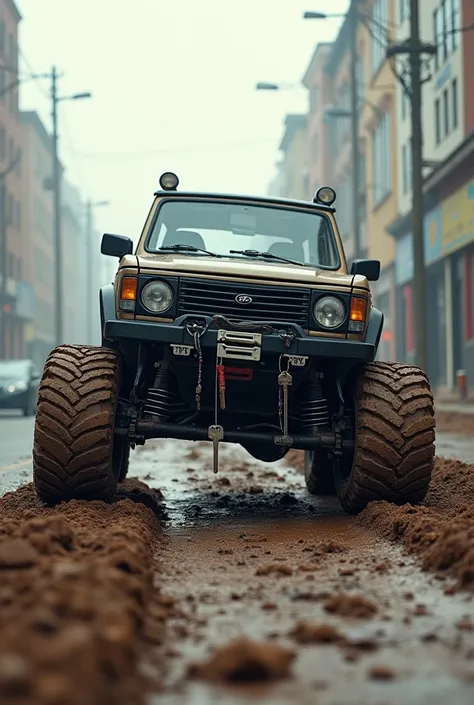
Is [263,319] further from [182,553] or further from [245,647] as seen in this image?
[245,647]

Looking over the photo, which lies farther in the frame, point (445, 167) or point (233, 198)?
point (445, 167)

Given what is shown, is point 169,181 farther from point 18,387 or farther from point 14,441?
point 18,387

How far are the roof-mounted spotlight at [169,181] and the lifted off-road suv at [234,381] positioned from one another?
1.09 m

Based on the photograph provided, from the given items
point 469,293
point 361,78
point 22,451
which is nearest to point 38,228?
point 361,78

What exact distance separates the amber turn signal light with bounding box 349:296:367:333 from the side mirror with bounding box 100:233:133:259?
5.41ft

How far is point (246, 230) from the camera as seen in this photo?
8.81m

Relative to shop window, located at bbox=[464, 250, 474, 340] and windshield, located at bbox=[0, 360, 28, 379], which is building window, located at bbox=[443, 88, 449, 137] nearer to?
shop window, located at bbox=[464, 250, 474, 340]

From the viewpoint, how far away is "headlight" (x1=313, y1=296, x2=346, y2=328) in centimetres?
761

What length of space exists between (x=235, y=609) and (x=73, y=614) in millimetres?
1045

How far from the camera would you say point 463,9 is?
3216 centimetres

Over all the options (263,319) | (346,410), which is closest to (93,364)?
(263,319)

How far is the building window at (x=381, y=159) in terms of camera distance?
46250 millimetres

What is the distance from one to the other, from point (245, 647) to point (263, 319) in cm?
431

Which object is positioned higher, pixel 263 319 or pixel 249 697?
pixel 263 319
